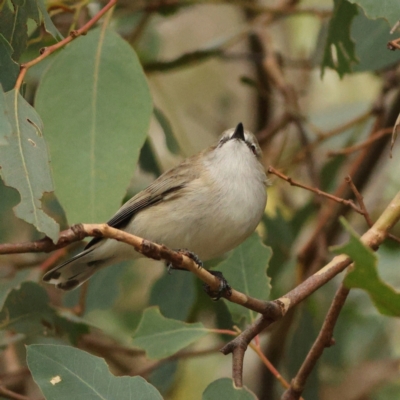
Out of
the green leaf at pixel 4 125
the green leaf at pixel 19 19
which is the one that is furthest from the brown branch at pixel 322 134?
the green leaf at pixel 4 125

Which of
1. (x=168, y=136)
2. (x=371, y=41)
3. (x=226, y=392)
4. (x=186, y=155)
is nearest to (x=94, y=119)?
(x=168, y=136)

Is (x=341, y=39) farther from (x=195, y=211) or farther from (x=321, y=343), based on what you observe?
(x=321, y=343)

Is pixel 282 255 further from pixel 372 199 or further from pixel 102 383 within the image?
pixel 102 383

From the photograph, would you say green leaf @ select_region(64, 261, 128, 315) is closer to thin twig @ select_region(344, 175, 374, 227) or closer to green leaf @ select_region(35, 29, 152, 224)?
green leaf @ select_region(35, 29, 152, 224)

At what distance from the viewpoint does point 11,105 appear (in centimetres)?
173

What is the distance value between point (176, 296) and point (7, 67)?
146cm

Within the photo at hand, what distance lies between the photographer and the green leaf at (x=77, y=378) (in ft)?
5.63

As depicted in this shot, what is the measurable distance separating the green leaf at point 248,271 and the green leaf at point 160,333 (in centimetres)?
17

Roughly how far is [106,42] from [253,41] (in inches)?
89.0

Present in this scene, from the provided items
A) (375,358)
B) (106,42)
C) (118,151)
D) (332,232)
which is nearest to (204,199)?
(118,151)

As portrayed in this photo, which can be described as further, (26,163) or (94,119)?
(94,119)

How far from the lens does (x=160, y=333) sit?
2.22 meters

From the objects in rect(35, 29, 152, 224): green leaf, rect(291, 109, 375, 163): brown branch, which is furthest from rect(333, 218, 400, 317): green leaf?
rect(291, 109, 375, 163): brown branch

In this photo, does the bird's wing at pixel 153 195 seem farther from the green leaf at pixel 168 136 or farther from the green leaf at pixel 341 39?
the green leaf at pixel 341 39
